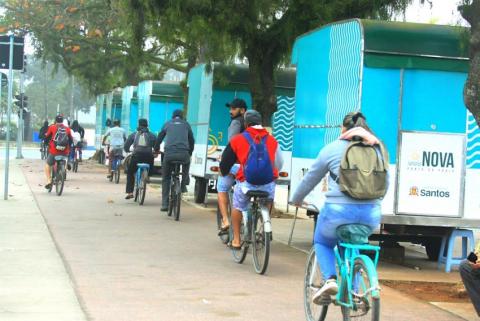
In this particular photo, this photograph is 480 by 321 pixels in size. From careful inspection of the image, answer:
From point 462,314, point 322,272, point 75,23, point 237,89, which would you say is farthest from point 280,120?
point 75,23

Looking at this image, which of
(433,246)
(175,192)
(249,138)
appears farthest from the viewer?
(175,192)

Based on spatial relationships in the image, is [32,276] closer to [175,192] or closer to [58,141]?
[175,192]

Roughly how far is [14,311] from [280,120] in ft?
36.7

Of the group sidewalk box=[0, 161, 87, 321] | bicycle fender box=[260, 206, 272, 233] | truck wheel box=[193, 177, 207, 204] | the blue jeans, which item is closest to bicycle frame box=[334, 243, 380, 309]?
the blue jeans

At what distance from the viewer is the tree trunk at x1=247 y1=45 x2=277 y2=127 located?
16828mm

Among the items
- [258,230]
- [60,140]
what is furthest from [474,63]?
[60,140]

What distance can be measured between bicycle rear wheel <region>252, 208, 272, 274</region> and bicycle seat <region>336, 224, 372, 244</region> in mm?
3199

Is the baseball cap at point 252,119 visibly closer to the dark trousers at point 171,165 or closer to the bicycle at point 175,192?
the bicycle at point 175,192

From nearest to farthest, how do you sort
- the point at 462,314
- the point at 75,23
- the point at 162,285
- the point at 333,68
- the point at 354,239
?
the point at 354,239, the point at 462,314, the point at 162,285, the point at 333,68, the point at 75,23

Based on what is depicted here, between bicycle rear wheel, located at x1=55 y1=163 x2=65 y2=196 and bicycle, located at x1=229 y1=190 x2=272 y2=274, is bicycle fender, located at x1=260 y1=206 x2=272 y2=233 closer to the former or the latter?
bicycle, located at x1=229 y1=190 x2=272 y2=274

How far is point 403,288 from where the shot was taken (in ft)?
30.9

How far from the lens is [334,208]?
625 cm

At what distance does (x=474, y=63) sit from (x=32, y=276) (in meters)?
4.88

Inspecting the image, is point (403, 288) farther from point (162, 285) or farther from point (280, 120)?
point (280, 120)
